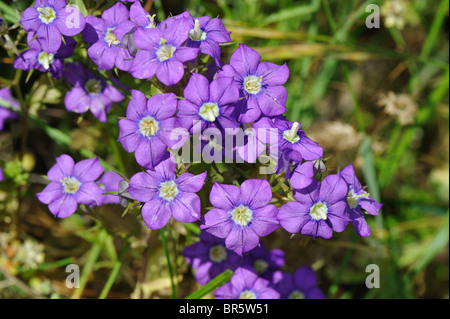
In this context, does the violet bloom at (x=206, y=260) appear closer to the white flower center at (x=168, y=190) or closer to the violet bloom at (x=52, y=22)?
the white flower center at (x=168, y=190)

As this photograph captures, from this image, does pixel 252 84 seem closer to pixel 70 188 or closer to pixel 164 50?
pixel 164 50

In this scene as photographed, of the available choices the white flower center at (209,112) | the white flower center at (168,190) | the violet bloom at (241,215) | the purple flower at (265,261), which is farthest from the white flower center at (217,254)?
the white flower center at (209,112)

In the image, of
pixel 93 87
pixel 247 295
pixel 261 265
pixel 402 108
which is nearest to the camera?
pixel 247 295

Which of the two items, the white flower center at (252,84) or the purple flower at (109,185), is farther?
the purple flower at (109,185)

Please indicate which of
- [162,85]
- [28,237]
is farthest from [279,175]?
[28,237]

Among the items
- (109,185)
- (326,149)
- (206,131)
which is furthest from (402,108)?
(109,185)

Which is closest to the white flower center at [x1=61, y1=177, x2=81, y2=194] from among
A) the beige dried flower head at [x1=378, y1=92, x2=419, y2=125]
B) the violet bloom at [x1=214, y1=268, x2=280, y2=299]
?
the violet bloom at [x1=214, y1=268, x2=280, y2=299]
